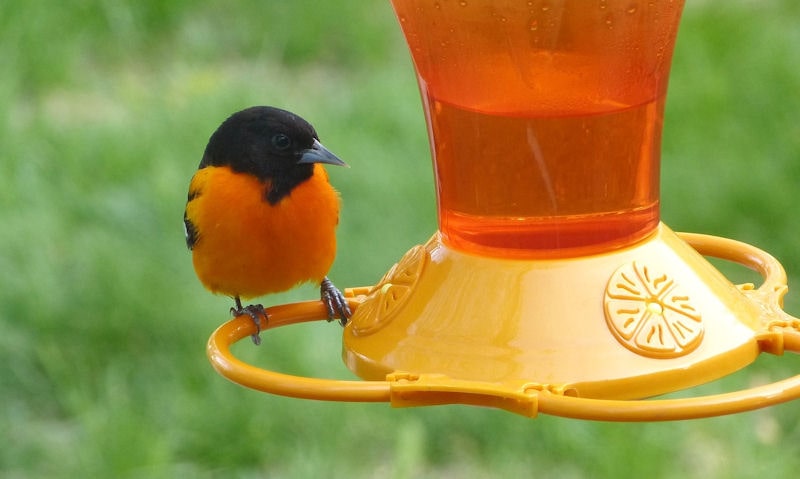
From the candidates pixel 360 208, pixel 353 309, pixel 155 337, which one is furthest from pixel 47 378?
pixel 353 309

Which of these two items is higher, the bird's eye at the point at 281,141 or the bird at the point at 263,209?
the bird's eye at the point at 281,141

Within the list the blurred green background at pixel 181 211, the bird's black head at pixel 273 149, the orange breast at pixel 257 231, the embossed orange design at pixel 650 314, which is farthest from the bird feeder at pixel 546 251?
the blurred green background at pixel 181 211

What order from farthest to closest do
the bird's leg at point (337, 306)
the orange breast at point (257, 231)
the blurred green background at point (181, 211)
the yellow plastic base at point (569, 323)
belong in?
the blurred green background at point (181, 211), the orange breast at point (257, 231), the bird's leg at point (337, 306), the yellow plastic base at point (569, 323)

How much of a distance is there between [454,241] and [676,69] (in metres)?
4.65

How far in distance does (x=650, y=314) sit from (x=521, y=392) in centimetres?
37

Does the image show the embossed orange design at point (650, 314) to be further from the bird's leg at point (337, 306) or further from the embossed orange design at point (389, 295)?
the bird's leg at point (337, 306)

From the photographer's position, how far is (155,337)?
19.1 feet

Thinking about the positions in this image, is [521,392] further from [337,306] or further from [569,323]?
[337,306]

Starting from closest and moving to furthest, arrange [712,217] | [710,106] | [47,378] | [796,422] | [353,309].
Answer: [353,309] < [796,422] < [47,378] < [712,217] < [710,106]

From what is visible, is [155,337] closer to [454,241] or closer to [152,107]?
[152,107]

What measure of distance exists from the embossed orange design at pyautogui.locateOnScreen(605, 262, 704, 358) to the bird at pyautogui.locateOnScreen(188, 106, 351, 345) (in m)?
1.00

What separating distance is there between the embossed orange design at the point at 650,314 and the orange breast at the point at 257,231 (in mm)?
1079

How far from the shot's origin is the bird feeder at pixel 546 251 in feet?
7.90

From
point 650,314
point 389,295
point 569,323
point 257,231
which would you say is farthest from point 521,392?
point 257,231
